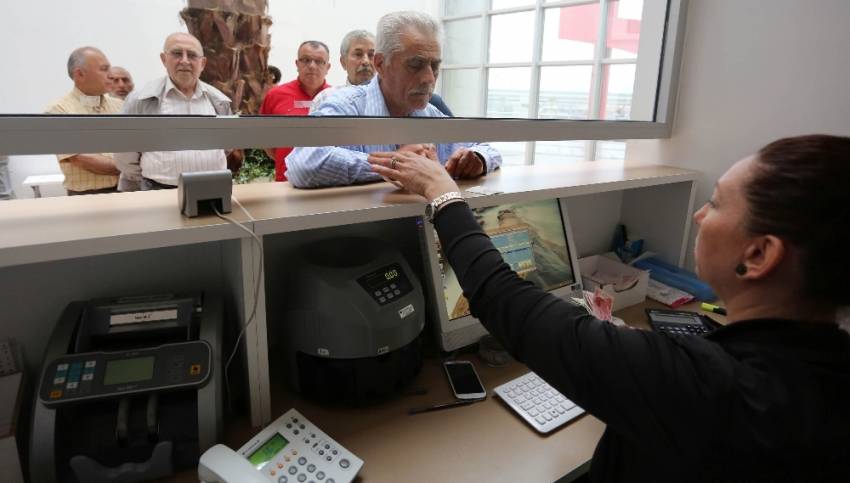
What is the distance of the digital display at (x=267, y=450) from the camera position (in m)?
Answer: 0.86

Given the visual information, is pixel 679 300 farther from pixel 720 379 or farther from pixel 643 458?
pixel 720 379

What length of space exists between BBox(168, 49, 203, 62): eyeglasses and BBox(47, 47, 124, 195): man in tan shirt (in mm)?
332

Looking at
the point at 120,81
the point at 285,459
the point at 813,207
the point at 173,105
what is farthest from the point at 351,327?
the point at 120,81

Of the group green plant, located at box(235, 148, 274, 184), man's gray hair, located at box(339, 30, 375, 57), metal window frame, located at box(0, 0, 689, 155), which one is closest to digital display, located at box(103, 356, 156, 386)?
metal window frame, located at box(0, 0, 689, 155)

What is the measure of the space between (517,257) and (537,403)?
0.46 meters

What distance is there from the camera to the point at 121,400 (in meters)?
0.83

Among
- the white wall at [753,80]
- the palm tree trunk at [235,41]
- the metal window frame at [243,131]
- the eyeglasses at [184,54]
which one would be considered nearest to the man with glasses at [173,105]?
the eyeglasses at [184,54]

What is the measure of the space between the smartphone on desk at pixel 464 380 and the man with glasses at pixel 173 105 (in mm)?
1356

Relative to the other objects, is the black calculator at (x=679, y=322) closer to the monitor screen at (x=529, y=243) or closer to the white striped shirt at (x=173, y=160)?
the monitor screen at (x=529, y=243)

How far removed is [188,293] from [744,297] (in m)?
1.02

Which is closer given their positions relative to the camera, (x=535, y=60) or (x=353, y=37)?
(x=353, y=37)

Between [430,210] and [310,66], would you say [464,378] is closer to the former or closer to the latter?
[430,210]

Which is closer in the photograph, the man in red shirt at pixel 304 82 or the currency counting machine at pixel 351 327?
the currency counting machine at pixel 351 327

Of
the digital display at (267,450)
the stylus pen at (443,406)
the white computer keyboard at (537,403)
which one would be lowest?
the stylus pen at (443,406)
